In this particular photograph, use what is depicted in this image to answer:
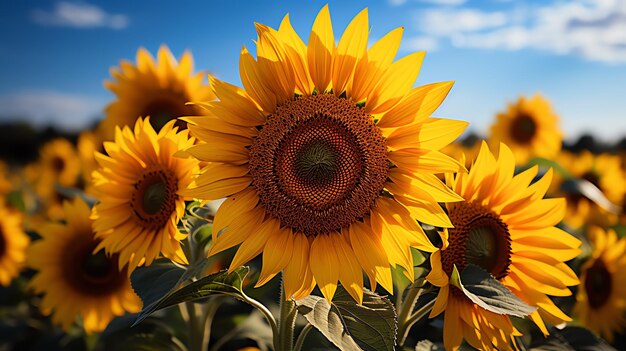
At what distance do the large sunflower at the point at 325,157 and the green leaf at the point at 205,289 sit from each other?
0.06 meters

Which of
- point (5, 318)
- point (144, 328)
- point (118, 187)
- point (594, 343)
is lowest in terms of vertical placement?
point (5, 318)

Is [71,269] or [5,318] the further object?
[5,318]

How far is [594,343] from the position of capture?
7.79 ft

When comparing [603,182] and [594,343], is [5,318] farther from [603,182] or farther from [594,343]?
[603,182]

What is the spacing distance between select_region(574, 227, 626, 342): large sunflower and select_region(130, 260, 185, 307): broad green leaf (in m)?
2.22

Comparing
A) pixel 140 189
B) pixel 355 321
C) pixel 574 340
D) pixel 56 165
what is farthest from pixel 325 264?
pixel 56 165

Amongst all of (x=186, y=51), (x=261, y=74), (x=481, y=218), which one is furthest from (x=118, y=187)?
(x=186, y=51)

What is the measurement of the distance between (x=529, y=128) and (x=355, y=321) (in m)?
6.05

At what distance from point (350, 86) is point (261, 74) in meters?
0.26

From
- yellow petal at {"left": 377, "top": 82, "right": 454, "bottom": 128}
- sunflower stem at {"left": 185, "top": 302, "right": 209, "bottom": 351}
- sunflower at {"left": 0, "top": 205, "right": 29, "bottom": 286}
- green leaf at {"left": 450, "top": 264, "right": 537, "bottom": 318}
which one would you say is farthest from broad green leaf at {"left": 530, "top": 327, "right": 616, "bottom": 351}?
sunflower at {"left": 0, "top": 205, "right": 29, "bottom": 286}

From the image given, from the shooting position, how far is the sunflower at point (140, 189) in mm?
2066

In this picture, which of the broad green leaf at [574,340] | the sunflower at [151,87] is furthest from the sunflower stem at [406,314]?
the sunflower at [151,87]

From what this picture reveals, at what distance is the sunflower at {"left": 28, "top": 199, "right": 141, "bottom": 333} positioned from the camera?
10.9ft

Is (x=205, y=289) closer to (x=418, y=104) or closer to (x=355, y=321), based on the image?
(x=355, y=321)
